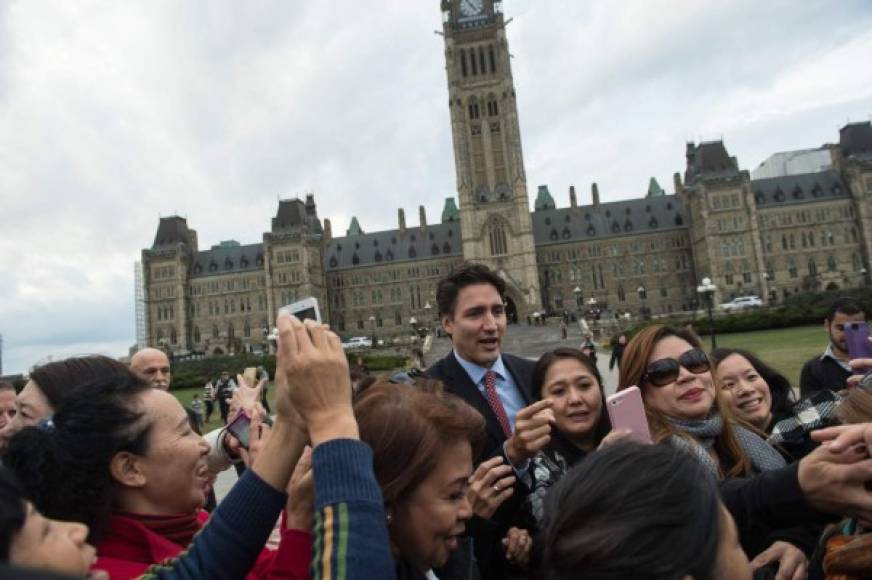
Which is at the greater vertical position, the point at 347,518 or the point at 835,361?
the point at 347,518

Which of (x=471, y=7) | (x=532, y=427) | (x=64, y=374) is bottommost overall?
(x=532, y=427)

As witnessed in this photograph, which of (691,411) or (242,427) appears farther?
(691,411)

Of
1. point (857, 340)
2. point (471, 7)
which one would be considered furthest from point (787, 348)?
point (471, 7)

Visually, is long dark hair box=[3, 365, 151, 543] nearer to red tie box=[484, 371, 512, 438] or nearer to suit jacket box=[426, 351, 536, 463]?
suit jacket box=[426, 351, 536, 463]

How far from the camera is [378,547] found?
4.81ft

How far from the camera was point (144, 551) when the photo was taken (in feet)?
6.44

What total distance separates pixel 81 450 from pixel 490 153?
225ft

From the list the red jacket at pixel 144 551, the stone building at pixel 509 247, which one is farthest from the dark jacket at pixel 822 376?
the stone building at pixel 509 247

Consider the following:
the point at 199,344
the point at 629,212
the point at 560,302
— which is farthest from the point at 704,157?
the point at 199,344

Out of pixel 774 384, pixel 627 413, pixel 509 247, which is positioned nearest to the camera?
pixel 627 413

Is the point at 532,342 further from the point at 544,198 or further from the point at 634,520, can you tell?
the point at 544,198

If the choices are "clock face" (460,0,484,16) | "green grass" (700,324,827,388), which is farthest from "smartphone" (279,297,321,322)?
"clock face" (460,0,484,16)

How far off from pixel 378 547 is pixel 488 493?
3.88 feet

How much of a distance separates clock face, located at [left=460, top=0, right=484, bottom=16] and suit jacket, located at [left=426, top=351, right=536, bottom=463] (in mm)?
73218
